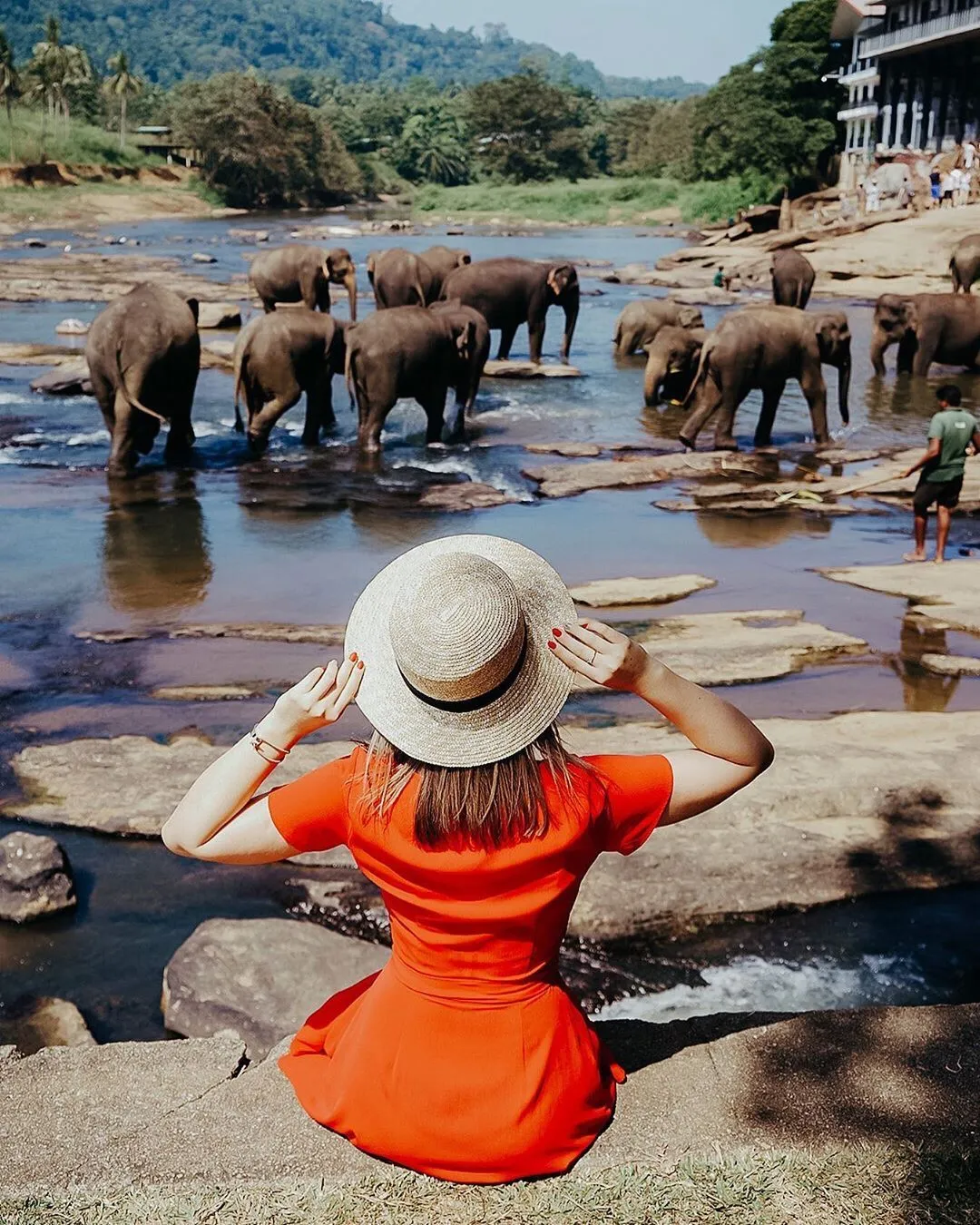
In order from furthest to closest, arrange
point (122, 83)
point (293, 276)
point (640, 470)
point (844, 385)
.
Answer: point (122, 83) → point (293, 276) → point (844, 385) → point (640, 470)

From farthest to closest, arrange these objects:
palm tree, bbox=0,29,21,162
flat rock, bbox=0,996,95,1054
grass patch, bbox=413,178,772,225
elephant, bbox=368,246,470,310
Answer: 1. palm tree, bbox=0,29,21,162
2. grass patch, bbox=413,178,772,225
3. elephant, bbox=368,246,470,310
4. flat rock, bbox=0,996,95,1054

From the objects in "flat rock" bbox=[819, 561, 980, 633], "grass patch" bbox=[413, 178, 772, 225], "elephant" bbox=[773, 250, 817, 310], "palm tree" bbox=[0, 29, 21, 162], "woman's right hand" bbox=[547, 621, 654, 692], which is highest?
"palm tree" bbox=[0, 29, 21, 162]

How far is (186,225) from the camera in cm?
5572

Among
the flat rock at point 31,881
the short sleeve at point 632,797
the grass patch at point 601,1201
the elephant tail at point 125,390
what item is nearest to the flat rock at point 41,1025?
the flat rock at point 31,881

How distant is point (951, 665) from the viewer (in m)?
7.04

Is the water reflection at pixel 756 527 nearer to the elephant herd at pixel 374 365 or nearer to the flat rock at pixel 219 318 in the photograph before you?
the elephant herd at pixel 374 365

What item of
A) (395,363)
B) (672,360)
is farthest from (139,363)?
(672,360)

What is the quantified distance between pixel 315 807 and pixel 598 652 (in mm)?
588

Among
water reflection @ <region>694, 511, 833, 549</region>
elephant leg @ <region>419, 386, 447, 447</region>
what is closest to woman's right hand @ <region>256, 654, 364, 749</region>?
water reflection @ <region>694, 511, 833, 549</region>

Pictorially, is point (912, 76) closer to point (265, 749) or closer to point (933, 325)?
point (933, 325)

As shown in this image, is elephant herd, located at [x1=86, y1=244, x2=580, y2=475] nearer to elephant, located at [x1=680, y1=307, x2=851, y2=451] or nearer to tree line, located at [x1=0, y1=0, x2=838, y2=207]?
elephant, located at [x1=680, y1=307, x2=851, y2=451]

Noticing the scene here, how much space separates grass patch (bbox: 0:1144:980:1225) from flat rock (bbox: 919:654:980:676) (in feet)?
15.4

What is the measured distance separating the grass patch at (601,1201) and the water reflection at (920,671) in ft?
14.0

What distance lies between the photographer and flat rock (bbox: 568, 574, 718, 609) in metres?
8.25
